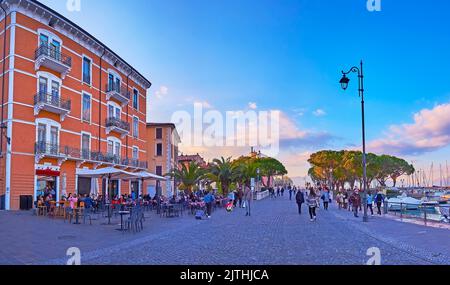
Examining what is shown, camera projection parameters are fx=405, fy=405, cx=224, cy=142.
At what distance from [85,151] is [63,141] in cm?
305

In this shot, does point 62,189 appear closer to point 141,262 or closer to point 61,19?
point 61,19

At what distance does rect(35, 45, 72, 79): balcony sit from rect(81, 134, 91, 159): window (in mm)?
6057

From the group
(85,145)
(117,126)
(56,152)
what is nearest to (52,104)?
(56,152)

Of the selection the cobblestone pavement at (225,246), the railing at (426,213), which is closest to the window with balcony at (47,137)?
the cobblestone pavement at (225,246)

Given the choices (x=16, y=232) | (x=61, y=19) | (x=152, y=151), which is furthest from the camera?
(x=152, y=151)

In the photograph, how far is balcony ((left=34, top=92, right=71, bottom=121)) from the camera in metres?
29.3

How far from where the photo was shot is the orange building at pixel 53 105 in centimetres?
2789

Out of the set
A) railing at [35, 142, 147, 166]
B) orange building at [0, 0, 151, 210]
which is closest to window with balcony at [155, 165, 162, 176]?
railing at [35, 142, 147, 166]

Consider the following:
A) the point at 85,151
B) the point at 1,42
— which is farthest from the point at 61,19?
the point at 85,151

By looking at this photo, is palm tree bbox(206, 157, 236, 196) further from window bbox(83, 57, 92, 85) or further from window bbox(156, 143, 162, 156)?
window bbox(156, 143, 162, 156)

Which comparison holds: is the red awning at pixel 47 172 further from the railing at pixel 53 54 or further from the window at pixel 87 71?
the window at pixel 87 71

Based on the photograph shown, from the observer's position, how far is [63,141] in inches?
1291

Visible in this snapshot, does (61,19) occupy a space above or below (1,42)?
above

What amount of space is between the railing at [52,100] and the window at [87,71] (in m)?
4.06
